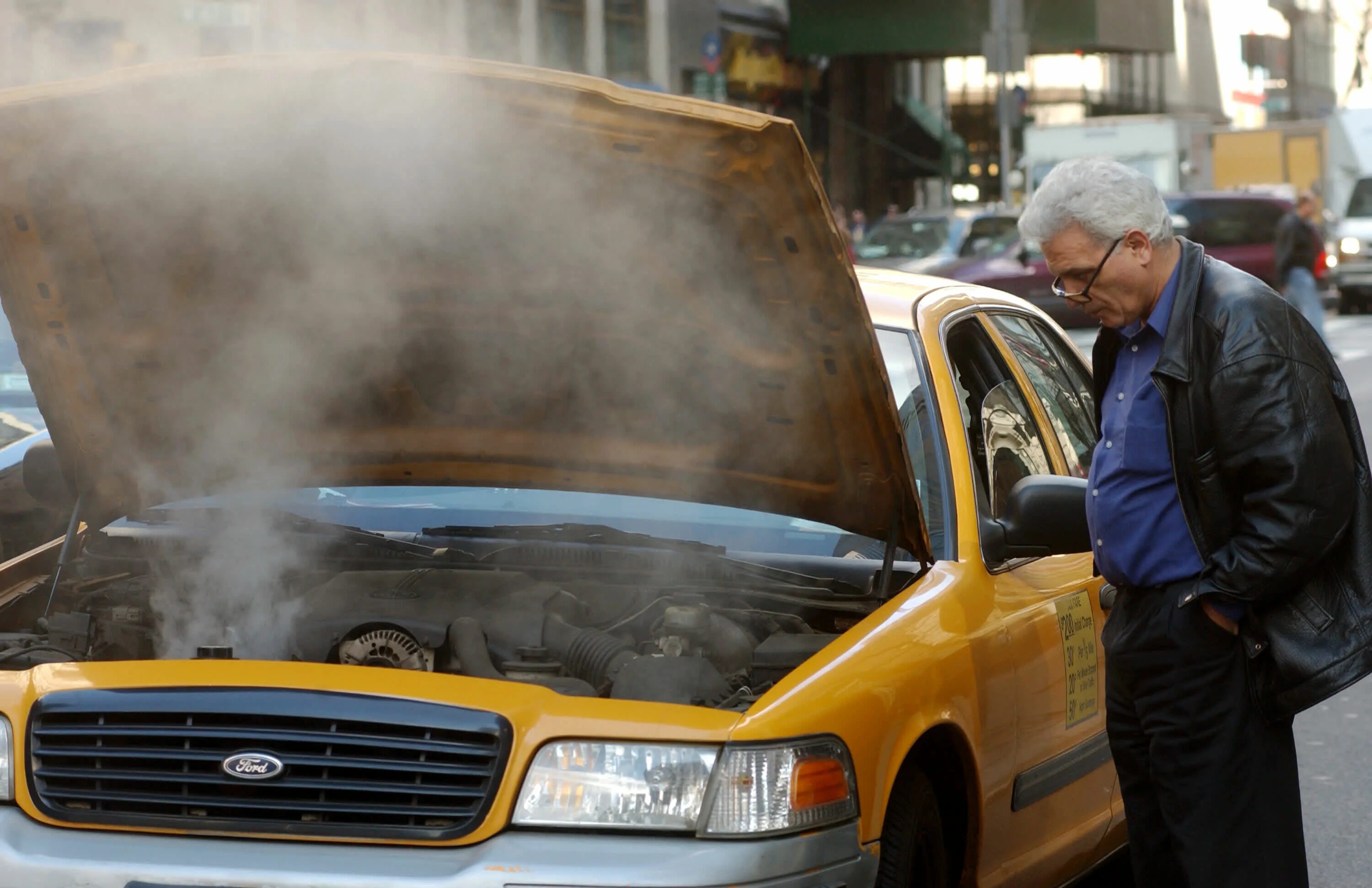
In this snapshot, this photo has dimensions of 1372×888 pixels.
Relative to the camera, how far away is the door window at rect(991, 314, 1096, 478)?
15.1 feet

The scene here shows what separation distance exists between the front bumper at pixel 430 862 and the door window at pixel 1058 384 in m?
1.86

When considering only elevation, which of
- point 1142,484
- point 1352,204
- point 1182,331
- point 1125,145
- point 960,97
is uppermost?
point 960,97

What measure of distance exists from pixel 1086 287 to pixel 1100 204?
0.14m

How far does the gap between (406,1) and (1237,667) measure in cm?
931

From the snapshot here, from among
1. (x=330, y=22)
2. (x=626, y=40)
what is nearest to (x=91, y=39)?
(x=330, y=22)

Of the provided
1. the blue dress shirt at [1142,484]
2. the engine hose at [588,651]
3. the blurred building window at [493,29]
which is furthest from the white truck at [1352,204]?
the blue dress shirt at [1142,484]

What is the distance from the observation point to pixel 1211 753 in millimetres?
3119

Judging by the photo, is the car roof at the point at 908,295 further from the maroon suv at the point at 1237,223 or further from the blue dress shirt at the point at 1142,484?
the maroon suv at the point at 1237,223

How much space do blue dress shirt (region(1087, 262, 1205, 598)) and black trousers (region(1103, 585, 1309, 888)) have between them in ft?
0.18

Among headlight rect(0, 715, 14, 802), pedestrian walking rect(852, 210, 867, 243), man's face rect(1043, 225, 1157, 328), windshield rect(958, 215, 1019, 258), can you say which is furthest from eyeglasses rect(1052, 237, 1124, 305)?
pedestrian walking rect(852, 210, 867, 243)

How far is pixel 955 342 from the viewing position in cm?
429

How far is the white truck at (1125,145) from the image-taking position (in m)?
31.1

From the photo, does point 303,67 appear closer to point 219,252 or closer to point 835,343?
point 219,252

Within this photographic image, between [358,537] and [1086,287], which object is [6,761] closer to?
[358,537]
